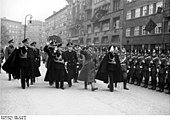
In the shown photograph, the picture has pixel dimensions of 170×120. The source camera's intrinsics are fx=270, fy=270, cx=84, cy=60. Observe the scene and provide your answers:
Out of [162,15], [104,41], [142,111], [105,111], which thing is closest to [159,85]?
[104,41]

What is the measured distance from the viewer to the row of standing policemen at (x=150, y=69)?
7.79 meters

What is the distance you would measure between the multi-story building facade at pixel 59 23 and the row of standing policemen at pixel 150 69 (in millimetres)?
2866

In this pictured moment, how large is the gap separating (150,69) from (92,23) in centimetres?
247

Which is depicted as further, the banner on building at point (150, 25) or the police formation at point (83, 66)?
the banner on building at point (150, 25)

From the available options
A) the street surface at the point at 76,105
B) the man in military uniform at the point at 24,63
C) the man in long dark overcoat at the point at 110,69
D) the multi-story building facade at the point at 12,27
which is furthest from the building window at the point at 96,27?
the multi-story building facade at the point at 12,27

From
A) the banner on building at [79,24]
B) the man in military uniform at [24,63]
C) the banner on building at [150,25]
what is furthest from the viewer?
the banner on building at [150,25]

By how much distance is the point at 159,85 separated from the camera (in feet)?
26.5

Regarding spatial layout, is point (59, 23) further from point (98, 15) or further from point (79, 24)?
point (98, 15)

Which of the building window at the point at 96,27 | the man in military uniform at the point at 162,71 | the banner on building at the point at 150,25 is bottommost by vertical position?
the man in military uniform at the point at 162,71

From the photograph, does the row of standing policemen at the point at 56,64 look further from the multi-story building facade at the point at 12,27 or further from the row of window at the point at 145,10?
the row of window at the point at 145,10

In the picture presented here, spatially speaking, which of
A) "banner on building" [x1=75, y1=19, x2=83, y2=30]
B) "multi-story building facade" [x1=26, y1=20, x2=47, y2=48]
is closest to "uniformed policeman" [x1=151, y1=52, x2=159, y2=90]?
"banner on building" [x1=75, y1=19, x2=83, y2=30]

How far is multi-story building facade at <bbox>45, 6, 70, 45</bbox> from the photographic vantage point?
19.4 ft

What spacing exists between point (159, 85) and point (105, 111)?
12.3 ft

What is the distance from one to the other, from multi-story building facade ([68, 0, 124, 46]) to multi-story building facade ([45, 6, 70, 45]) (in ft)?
0.92
